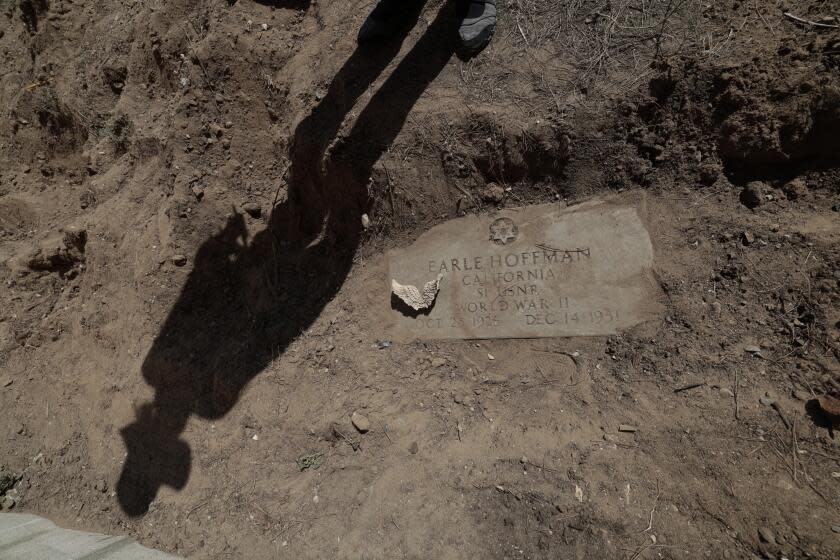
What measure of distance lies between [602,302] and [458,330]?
893 mm

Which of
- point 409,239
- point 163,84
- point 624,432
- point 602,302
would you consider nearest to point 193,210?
point 163,84

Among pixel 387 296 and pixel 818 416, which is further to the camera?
pixel 387 296

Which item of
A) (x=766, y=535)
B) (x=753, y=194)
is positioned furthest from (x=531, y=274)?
(x=766, y=535)

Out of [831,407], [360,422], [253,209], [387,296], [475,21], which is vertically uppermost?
[475,21]

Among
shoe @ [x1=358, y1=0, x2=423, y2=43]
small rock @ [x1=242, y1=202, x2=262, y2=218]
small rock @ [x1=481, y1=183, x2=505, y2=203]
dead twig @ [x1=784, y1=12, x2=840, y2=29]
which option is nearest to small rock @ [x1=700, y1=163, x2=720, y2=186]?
dead twig @ [x1=784, y1=12, x2=840, y2=29]

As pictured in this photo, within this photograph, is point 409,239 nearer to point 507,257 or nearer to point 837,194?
point 507,257

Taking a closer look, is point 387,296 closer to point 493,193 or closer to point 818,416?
point 493,193

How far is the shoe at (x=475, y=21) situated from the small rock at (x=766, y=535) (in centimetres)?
301

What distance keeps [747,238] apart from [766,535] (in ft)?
4.75

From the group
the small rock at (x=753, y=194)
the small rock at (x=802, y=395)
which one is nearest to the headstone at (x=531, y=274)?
the small rock at (x=753, y=194)

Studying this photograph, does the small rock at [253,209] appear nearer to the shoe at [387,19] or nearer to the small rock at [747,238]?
the shoe at [387,19]

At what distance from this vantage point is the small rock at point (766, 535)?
70.9 inches

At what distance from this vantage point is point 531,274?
8.88 feet

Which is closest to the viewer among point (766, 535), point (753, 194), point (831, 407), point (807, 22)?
point (766, 535)
